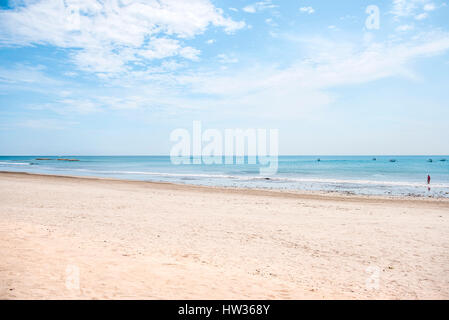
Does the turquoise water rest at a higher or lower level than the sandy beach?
lower

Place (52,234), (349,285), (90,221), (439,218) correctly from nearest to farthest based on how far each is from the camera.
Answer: (349,285) → (52,234) → (90,221) → (439,218)

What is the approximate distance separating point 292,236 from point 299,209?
5.48m

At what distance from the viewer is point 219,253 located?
8.24 metres

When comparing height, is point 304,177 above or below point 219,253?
below

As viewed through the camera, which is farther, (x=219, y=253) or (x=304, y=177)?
(x=304, y=177)

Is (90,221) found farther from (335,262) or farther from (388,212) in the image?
(388,212)

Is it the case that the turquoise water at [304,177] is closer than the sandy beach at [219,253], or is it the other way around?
the sandy beach at [219,253]

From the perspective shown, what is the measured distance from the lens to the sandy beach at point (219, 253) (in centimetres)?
568

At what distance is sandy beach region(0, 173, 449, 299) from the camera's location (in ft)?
18.6

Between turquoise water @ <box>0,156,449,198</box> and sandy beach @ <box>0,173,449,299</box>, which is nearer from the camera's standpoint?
sandy beach @ <box>0,173,449,299</box>

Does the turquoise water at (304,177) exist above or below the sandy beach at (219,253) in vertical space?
below

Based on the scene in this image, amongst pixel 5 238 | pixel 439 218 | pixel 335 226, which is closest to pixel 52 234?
pixel 5 238

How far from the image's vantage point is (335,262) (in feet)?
25.8
